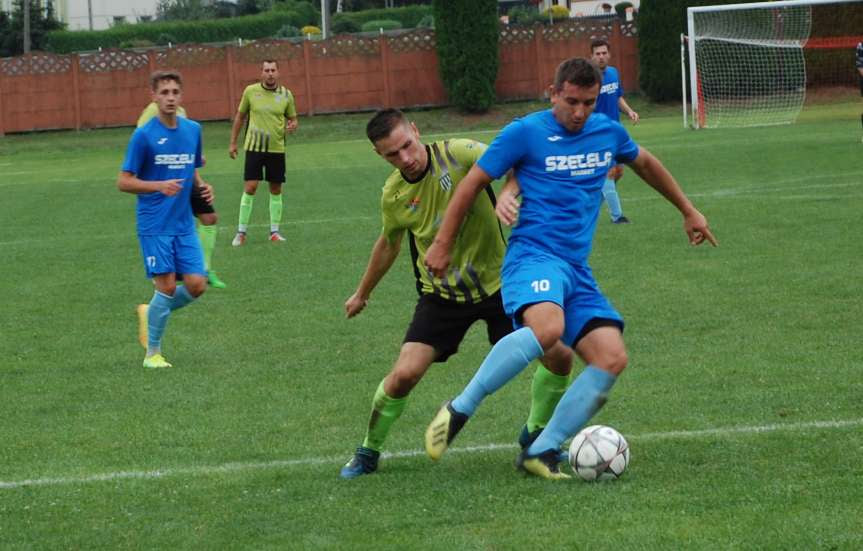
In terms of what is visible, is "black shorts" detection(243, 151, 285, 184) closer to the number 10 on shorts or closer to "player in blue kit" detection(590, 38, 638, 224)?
"player in blue kit" detection(590, 38, 638, 224)

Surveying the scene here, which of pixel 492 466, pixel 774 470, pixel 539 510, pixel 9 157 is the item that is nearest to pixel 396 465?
pixel 492 466

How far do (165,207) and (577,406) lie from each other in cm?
441

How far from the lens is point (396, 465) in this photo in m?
6.08

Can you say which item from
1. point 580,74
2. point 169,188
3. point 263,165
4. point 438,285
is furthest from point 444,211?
point 263,165

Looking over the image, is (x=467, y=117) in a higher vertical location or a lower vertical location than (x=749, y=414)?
higher

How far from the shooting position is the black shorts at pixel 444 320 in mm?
5926

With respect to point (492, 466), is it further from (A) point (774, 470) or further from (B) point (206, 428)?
(B) point (206, 428)

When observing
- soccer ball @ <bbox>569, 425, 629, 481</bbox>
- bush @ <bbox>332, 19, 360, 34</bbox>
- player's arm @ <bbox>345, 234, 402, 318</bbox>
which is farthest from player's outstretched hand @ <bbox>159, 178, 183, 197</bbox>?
bush @ <bbox>332, 19, 360, 34</bbox>

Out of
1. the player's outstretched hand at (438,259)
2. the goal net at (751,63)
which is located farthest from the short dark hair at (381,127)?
the goal net at (751,63)

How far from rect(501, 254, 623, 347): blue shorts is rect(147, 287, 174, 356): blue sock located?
390 cm

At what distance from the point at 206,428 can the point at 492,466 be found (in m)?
1.81

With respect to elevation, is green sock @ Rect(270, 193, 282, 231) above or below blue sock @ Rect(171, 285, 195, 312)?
above

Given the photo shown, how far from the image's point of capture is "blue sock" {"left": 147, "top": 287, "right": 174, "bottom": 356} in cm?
897

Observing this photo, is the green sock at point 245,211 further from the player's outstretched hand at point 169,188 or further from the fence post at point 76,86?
the fence post at point 76,86
